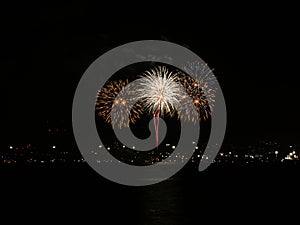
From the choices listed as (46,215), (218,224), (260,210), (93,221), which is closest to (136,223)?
(93,221)

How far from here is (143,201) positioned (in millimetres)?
31500

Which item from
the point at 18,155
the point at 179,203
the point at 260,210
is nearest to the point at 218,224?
the point at 260,210

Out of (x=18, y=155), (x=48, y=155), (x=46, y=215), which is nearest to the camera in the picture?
(x=46, y=215)

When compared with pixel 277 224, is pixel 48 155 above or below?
above

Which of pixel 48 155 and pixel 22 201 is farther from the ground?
pixel 48 155

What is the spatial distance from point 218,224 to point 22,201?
51.3 ft

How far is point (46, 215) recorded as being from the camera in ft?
80.9

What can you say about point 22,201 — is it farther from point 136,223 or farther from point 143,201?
point 136,223

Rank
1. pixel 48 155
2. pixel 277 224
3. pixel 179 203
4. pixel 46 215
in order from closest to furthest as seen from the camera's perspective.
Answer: pixel 277 224
pixel 46 215
pixel 179 203
pixel 48 155

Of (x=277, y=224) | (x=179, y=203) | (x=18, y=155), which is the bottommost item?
(x=277, y=224)

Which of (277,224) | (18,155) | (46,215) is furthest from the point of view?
(18,155)

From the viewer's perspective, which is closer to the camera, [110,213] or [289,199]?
[110,213]

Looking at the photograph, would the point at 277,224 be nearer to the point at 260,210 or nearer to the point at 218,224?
the point at 218,224

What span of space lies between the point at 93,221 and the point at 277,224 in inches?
341
